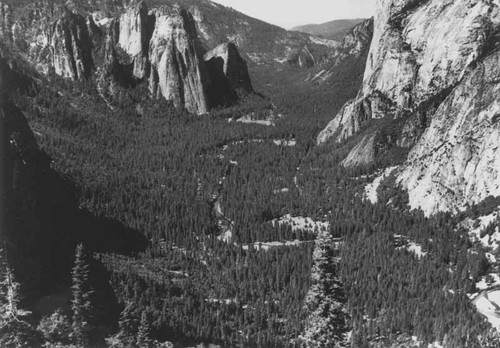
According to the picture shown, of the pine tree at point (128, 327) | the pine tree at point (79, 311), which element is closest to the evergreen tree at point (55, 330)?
the pine tree at point (79, 311)

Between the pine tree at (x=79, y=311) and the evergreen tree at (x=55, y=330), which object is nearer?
the pine tree at (x=79, y=311)

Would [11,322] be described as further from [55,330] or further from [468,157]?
[468,157]

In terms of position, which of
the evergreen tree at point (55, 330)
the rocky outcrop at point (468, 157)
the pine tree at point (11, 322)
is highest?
the rocky outcrop at point (468, 157)

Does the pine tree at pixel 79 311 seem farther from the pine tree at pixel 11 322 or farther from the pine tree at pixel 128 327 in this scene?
the pine tree at pixel 11 322

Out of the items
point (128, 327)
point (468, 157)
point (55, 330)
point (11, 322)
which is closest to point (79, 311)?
point (55, 330)

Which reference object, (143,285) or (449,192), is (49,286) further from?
(449,192)

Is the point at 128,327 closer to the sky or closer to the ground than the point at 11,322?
closer to the ground

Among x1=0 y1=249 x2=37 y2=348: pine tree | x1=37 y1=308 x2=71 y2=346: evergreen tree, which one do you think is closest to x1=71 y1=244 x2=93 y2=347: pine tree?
x1=37 y1=308 x2=71 y2=346: evergreen tree

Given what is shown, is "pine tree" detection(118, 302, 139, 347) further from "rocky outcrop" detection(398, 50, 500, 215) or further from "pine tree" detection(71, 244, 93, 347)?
"rocky outcrop" detection(398, 50, 500, 215)
